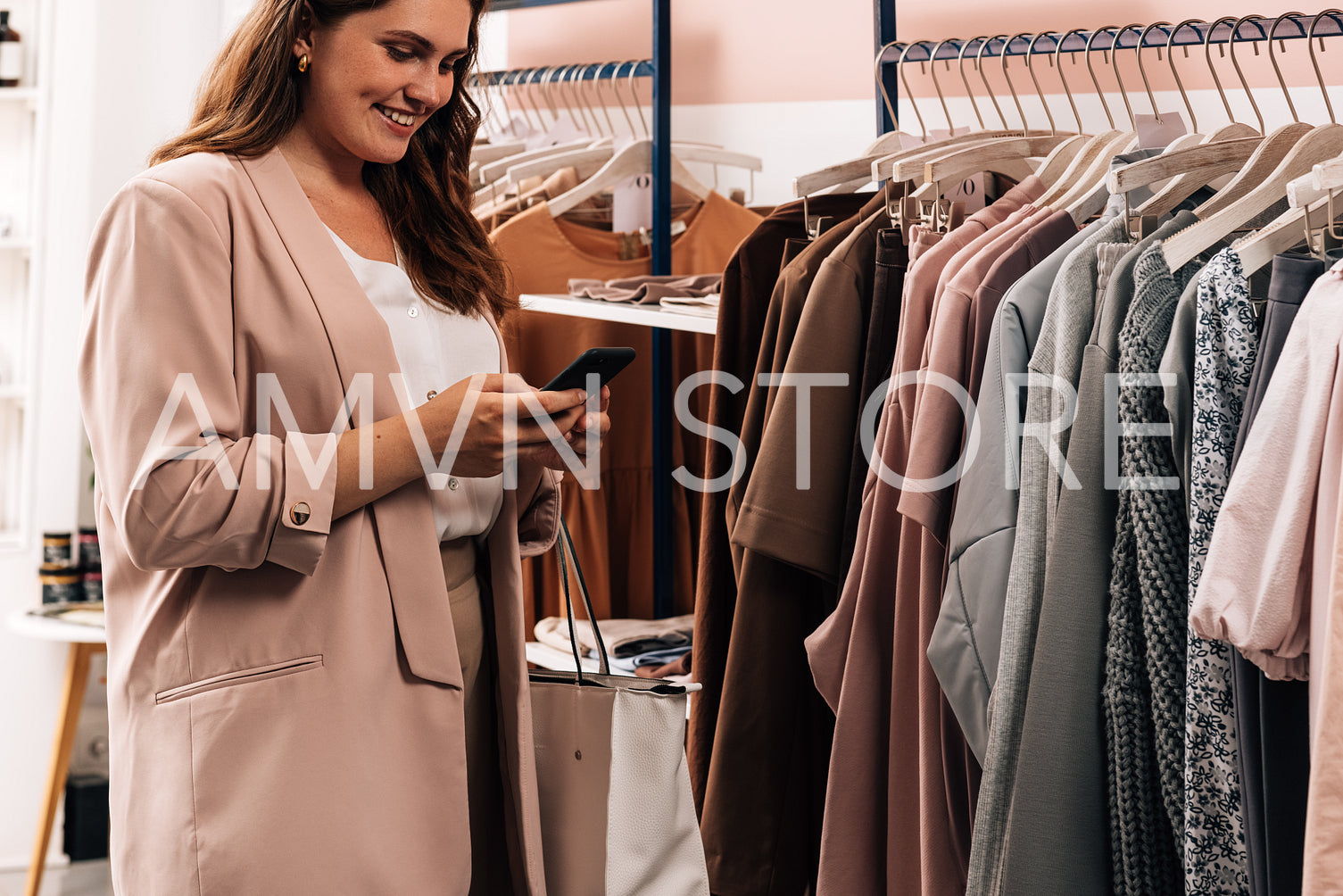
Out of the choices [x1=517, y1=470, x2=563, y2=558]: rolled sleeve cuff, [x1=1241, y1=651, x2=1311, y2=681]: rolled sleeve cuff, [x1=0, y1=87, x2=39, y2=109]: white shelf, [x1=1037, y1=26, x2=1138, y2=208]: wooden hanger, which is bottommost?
[x1=1241, y1=651, x2=1311, y2=681]: rolled sleeve cuff

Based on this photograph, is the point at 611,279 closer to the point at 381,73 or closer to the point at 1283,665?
the point at 381,73

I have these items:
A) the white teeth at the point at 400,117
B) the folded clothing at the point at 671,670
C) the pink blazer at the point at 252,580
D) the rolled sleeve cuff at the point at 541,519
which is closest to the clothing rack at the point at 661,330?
the folded clothing at the point at 671,670

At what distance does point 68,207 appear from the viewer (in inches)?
123

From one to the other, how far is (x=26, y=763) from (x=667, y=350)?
2.30 meters

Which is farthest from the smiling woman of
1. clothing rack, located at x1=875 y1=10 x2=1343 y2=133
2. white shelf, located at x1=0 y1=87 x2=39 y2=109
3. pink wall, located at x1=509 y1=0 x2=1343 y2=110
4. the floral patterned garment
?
white shelf, located at x1=0 y1=87 x2=39 y2=109

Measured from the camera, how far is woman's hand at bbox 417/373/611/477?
3.88 feet

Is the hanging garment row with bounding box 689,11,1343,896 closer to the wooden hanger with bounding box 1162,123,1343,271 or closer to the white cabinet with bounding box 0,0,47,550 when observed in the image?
the wooden hanger with bounding box 1162,123,1343,271

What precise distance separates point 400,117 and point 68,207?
2253mm

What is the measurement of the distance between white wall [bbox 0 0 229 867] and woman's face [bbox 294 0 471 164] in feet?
6.62

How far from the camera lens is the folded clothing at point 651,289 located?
197 centimetres

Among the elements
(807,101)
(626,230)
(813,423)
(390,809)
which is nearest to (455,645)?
(390,809)

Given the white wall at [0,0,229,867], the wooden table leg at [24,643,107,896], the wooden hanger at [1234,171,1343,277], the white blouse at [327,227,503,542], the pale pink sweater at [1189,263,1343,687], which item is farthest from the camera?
the white wall at [0,0,229,867]

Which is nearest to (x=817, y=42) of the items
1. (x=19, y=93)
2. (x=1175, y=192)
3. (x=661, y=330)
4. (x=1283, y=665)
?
(x=661, y=330)

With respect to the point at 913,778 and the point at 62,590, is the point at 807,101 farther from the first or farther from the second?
the point at 62,590
